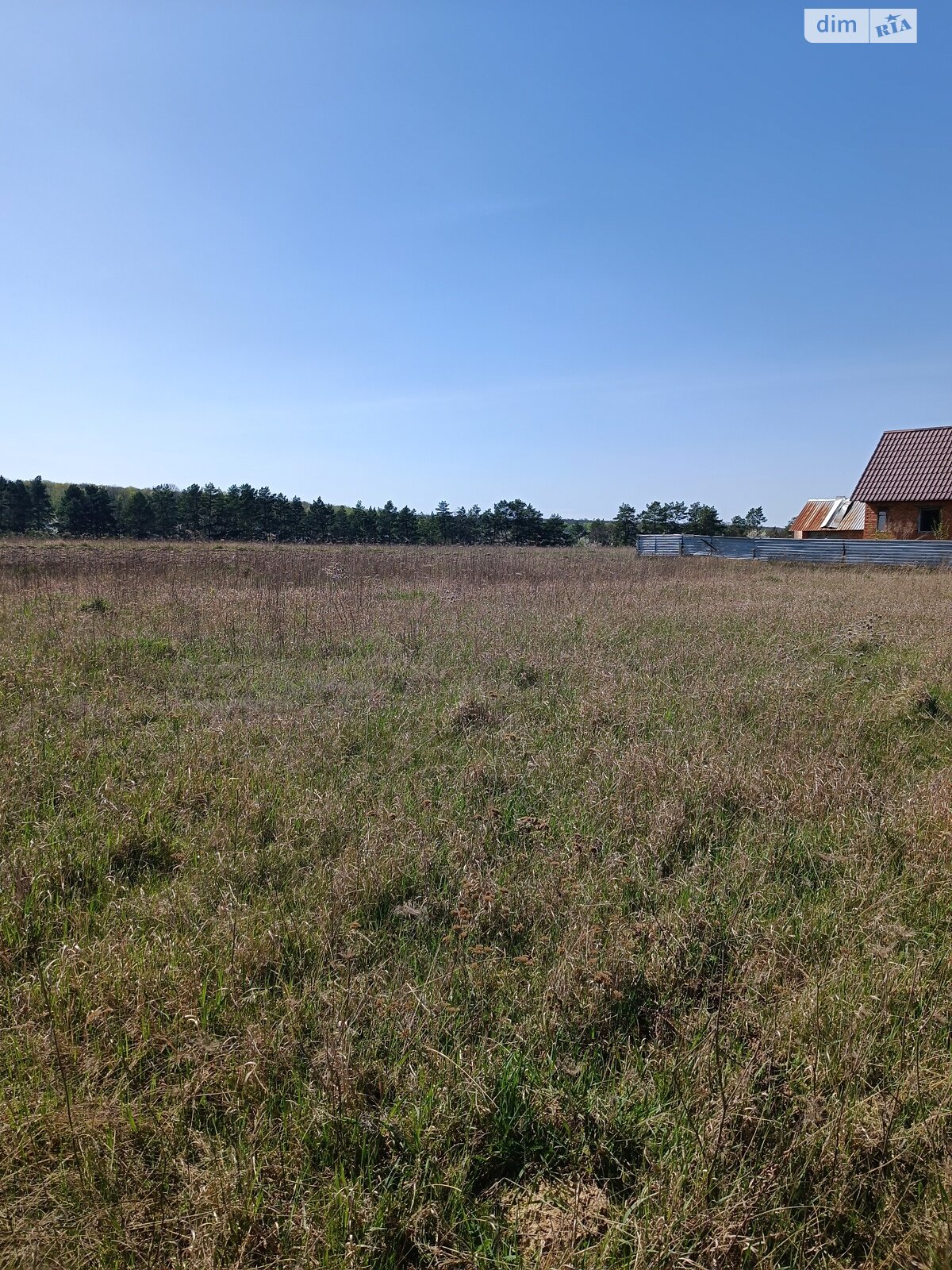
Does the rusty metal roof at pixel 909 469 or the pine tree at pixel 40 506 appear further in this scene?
the pine tree at pixel 40 506

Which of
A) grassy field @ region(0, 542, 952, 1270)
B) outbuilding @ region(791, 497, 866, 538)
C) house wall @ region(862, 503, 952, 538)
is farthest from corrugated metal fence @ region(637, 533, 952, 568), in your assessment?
grassy field @ region(0, 542, 952, 1270)

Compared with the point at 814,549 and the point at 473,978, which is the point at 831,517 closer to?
the point at 814,549

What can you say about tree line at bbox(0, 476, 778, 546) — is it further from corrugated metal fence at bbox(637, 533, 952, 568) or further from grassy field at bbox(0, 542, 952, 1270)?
grassy field at bbox(0, 542, 952, 1270)

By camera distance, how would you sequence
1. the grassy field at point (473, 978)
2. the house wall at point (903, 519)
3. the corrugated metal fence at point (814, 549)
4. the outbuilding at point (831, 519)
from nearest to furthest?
the grassy field at point (473, 978) → the corrugated metal fence at point (814, 549) → the house wall at point (903, 519) → the outbuilding at point (831, 519)

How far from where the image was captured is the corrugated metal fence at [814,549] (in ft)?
79.6

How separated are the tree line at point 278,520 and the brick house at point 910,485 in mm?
21287

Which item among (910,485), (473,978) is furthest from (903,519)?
(473,978)

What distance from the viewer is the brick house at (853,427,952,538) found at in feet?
99.3

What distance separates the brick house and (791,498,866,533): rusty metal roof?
8076mm

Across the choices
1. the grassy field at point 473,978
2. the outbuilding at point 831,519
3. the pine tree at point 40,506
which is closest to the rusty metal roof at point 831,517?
the outbuilding at point 831,519

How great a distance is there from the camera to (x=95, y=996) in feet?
7.80

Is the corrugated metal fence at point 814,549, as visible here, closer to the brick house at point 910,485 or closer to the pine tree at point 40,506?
the brick house at point 910,485

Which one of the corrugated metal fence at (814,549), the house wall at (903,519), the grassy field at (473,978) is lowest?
the grassy field at (473,978)

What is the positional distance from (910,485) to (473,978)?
36.2 meters
